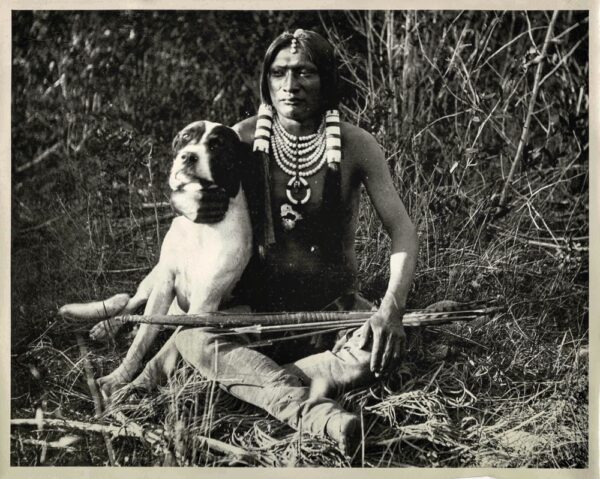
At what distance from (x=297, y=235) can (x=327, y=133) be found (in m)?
0.52

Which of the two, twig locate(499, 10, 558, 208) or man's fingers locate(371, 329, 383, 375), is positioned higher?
twig locate(499, 10, 558, 208)

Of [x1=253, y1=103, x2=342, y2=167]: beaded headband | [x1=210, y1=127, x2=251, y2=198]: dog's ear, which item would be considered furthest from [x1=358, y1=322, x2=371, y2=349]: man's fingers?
[x1=210, y1=127, x2=251, y2=198]: dog's ear

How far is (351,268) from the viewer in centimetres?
550

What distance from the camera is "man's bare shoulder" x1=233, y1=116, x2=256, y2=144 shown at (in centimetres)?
549

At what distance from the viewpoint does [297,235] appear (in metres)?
5.45

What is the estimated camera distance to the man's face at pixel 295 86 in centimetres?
543

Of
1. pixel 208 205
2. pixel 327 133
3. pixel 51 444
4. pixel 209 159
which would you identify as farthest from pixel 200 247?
pixel 51 444

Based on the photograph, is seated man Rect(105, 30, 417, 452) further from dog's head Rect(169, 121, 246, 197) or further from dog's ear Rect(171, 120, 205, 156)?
dog's ear Rect(171, 120, 205, 156)

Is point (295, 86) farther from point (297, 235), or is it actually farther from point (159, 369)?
point (159, 369)

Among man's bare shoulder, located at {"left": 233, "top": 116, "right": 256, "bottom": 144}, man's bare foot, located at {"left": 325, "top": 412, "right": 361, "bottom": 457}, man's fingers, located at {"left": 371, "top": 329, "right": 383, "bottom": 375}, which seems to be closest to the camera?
man's bare foot, located at {"left": 325, "top": 412, "right": 361, "bottom": 457}

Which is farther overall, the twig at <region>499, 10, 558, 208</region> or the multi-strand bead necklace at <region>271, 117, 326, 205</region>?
the twig at <region>499, 10, 558, 208</region>

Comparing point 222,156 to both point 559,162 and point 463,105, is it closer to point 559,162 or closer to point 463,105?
point 463,105

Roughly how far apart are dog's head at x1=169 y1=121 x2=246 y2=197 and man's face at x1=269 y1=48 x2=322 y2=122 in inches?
11.3

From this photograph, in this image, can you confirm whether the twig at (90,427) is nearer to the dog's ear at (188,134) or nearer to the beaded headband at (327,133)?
the dog's ear at (188,134)
